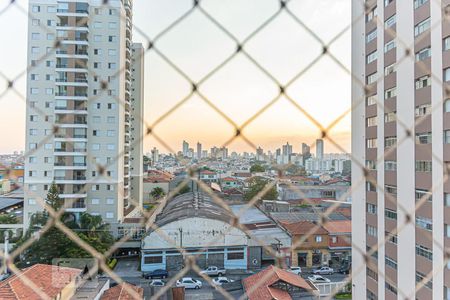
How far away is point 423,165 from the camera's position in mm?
3119

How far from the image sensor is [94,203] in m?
7.35

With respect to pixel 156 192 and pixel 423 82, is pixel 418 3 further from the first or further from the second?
pixel 156 192

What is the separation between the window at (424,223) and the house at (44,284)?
9.47 ft

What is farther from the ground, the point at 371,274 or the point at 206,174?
the point at 206,174

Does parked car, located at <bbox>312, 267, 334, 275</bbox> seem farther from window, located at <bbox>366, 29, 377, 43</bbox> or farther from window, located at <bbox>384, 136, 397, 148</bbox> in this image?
window, located at <bbox>366, 29, 377, 43</bbox>

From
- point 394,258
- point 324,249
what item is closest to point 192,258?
point 394,258

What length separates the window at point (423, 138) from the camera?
10.1ft

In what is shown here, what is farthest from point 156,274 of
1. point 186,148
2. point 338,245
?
point 186,148

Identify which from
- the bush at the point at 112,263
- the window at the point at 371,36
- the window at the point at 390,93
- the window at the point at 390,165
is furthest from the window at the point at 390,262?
the bush at the point at 112,263

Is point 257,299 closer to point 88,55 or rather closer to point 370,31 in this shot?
point 370,31

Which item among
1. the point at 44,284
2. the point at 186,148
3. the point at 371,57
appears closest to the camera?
the point at 186,148

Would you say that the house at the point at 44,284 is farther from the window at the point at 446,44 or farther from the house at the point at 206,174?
the window at the point at 446,44

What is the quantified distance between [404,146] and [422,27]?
1.08 meters

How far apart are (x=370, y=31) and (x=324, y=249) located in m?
4.40
